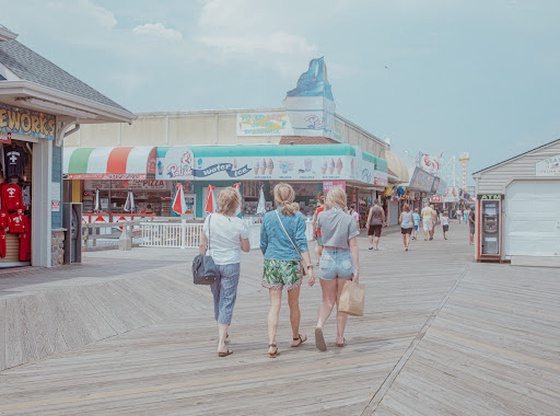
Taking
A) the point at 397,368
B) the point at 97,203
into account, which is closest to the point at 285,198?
the point at 397,368

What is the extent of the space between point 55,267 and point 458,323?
7.30 meters

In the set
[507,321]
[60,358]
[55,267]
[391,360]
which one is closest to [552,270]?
[507,321]

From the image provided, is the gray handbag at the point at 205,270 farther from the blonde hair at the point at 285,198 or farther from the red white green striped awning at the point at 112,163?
the red white green striped awning at the point at 112,163

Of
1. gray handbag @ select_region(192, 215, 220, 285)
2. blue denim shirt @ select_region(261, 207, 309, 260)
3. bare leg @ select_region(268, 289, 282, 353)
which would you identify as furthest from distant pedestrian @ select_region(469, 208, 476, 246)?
gray handbag @ select_region(192, 215, 220, 285)

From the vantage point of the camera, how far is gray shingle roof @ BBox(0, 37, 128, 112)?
1035 cm

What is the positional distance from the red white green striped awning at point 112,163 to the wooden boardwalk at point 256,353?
1641cm

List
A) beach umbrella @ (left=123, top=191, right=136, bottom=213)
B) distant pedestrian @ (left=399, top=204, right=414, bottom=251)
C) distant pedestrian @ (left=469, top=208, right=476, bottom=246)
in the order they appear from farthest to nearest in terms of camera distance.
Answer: beach umbrella @ (left=123, top=191, right=136, bottom=213) < distant pedestrian @ (left=469, top=208, right=476, bottom=246) < distant pedestrian @ (left=399, top=204, right=414, bottom=251)

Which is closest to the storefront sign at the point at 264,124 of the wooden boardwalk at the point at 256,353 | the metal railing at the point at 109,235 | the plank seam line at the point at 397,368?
the metal railing at the point at 109,235

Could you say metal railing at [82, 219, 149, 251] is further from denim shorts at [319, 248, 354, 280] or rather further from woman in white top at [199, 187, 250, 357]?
denim shorts at [319, 248, 354, 280]

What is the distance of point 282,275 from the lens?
608 centimetres

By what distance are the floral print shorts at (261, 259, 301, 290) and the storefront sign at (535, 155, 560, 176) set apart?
414 inches

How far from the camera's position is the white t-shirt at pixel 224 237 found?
6.02 m

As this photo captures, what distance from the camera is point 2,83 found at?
9422 mm

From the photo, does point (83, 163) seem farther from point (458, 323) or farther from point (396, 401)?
point (396, 401)
